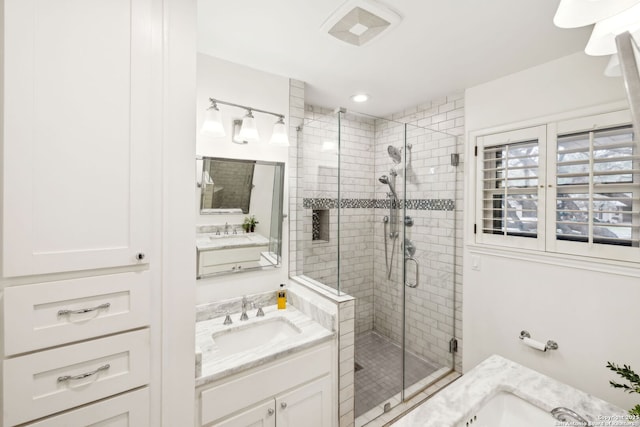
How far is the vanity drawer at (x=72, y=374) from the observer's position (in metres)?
0.89

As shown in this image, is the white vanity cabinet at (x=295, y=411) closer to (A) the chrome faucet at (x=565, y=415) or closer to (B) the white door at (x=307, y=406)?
(B) the white door at (x=307, y=406)

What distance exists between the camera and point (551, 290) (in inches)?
76.8

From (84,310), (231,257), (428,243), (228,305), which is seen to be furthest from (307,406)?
(428,243)

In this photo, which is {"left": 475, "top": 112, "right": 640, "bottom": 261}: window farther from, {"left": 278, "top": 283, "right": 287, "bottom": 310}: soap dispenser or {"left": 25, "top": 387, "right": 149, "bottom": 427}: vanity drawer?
{"left": 25, "top": 387, "right": 149, "bottom": 427}: vanity drawer

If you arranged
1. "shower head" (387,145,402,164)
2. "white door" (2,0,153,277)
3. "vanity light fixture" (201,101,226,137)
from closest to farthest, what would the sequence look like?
"white door" (2,0,153,277)
"vanity light fixture" (201,101,226,137)
"shower head" (387,145,402,164)

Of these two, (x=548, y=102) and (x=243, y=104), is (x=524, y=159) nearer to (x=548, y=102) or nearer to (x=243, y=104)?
(x=548, y=102)

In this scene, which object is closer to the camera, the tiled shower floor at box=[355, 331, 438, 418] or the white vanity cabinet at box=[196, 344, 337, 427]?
the white vanity cabinet at box=[196, 344, 337, 427]

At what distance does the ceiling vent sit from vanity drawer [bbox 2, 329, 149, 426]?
1.76m

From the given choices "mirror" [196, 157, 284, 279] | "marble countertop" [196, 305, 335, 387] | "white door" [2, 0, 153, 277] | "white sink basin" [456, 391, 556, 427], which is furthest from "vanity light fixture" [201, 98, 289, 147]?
"white sink basin" [456, 391, 556, 427]

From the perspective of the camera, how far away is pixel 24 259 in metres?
0.89

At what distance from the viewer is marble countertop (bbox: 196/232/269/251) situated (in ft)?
6.23

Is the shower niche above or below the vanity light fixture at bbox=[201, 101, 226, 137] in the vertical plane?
below

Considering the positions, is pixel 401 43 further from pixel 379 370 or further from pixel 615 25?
pixel 379 370

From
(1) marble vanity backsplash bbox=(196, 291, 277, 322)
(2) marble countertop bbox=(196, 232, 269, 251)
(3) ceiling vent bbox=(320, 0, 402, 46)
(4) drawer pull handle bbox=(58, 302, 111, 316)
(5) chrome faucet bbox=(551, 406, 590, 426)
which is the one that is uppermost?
(3) ceiling vent bbox=(320, 0, 402, 46)
